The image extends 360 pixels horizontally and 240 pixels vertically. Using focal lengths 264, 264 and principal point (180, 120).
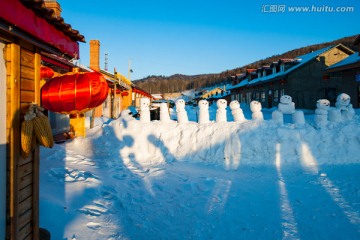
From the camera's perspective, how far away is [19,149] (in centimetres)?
301

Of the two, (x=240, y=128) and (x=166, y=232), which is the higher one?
(x=240, y=128)

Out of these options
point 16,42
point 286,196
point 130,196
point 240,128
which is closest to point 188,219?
point 130,196

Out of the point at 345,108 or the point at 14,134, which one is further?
the point at 345,108

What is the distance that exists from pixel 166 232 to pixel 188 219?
2.13ft

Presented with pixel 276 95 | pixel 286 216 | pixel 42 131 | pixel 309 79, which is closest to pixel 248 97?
pixel 276 95

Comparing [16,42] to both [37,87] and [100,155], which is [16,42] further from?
[100,155]

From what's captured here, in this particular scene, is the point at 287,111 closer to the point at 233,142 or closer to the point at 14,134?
the point at 233,142

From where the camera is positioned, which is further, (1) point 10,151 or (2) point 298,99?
(2) point 298,99

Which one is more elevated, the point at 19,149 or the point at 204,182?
the point at 19,149

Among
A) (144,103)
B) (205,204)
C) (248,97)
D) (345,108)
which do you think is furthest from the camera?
(248,97)

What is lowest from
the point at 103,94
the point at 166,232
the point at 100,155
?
the point at 166,232

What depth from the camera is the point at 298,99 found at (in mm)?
26312

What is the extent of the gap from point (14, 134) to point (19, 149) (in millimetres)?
198

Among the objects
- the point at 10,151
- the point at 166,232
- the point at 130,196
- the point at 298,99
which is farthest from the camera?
the point at 298,99
